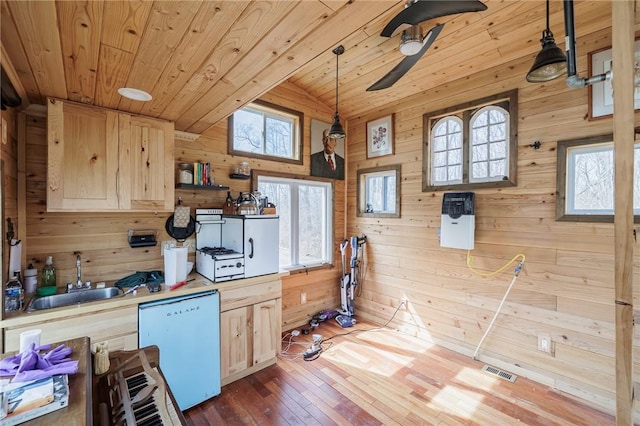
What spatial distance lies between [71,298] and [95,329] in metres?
0.55

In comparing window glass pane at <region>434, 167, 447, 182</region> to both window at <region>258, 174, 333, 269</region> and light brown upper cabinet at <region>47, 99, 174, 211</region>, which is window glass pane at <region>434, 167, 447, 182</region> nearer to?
window at <region>258, 174, 333, 269</region>

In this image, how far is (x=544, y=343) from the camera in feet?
8.44

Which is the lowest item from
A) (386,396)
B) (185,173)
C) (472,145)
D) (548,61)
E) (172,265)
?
(386,396)

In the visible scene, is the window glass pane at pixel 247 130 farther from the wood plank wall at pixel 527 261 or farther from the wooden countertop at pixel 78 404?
the wooden countertop at pixel 78 404

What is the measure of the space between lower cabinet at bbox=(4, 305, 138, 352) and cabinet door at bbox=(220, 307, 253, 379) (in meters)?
0.68

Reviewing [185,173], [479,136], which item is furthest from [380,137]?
[185,173]

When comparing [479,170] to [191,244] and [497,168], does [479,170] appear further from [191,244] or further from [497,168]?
[191,244]

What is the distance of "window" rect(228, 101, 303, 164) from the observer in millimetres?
3309

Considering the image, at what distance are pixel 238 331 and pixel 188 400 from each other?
1.99 ft

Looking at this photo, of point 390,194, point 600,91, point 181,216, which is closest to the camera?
point 600,91

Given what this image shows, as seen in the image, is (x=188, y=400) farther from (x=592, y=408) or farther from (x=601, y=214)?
(x=601, y=214)

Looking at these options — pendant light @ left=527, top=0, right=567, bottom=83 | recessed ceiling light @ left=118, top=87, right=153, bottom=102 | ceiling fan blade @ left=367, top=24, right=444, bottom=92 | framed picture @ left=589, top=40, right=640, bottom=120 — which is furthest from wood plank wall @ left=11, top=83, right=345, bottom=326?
framed picture @ left=589, top=40, right=640, bottom=120

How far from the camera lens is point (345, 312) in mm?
4074

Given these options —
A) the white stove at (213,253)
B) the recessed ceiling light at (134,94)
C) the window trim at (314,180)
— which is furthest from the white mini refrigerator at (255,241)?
the recessed ceiling light at (134,94)
